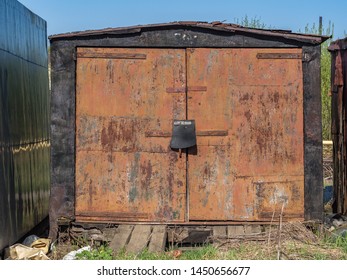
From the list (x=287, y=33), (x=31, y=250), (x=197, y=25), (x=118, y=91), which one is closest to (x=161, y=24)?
(x=197, y=25)

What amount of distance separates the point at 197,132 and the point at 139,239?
1.63m

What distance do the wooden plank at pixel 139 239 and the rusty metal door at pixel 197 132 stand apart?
235 mm

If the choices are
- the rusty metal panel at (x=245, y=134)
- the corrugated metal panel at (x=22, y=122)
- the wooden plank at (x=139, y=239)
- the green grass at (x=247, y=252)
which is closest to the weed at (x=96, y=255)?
the green grass at (x=247, y=252)

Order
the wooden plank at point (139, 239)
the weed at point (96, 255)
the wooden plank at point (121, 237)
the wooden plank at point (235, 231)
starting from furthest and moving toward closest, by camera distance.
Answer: the wooden plank at point (235, 231) < the wooden plank at point (121, 237) < the wooden plank at point (139, 239) < the weed at point (96, 255)

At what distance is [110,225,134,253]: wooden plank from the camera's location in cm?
789

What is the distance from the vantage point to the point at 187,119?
28.8 ft

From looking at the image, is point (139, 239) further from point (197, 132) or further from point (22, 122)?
point (22, 122)

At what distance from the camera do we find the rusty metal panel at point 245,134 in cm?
878

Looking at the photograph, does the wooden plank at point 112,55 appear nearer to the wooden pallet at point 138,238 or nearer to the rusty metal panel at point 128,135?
the rusty metal panel at point 128,135

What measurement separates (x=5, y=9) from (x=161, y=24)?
208 centimetres

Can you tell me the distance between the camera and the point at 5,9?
8883 millimetres

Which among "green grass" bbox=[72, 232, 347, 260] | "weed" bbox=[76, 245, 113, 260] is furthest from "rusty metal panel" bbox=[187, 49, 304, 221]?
"weed" bbox=[76, 245, 113, 260]

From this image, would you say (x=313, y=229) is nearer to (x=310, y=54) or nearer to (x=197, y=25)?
(x=310, y=54)

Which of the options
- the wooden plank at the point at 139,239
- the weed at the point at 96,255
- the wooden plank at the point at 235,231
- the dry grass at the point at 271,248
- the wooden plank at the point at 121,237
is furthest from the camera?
the wooden plank at the point at 235,231
